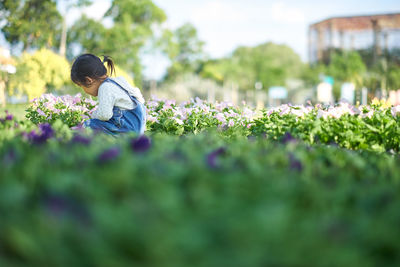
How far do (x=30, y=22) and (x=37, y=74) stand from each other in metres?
9.09

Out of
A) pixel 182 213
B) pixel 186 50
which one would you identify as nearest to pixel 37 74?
pixel 182 213

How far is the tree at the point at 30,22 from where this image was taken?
2323 cm

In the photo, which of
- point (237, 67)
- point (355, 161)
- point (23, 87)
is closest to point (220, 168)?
point (355, 161)

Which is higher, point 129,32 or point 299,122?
point 129,32

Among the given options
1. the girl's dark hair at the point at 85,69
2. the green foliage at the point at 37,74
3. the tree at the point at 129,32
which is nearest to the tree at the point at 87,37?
the tree at the point at 129,32

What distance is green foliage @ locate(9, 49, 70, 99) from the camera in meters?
17.2

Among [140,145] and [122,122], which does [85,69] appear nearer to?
[122,122]

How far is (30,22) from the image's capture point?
25703 millimetres

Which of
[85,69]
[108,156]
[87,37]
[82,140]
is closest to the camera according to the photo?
[108,156]

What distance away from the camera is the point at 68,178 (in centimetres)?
136

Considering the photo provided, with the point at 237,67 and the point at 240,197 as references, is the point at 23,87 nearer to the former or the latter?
the point at 240,197

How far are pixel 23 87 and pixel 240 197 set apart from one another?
1755 cm

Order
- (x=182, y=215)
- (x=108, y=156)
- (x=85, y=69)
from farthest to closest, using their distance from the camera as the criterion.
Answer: (x=85, y=69)
(x=108, y=156)
(x=182, y=215)

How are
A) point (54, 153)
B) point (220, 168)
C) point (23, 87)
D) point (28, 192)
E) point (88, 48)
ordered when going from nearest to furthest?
point (28, 192)
point (220, 168)
point (54, 153)
point (23, 87)
point (88, 48)
